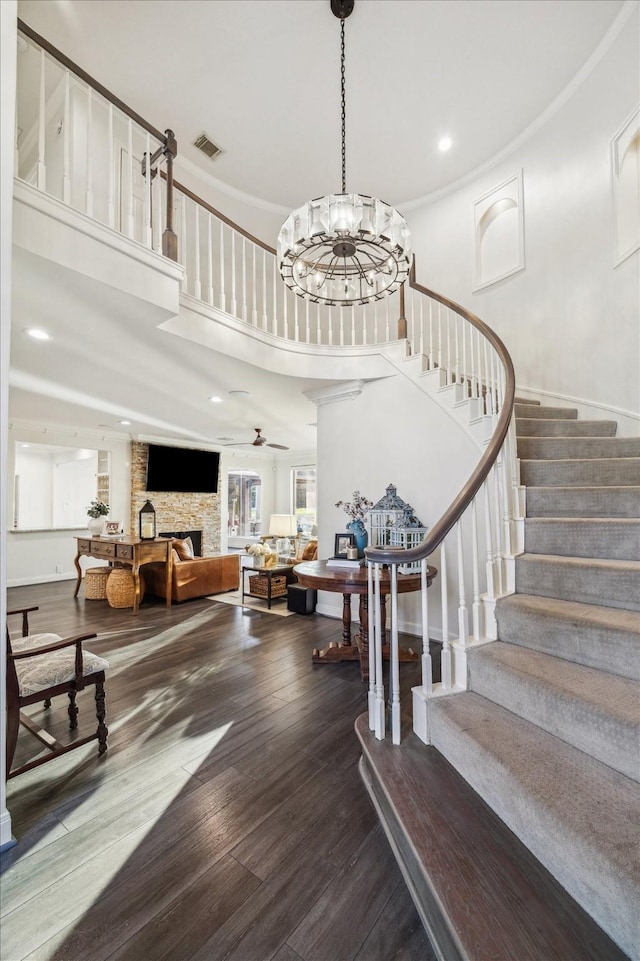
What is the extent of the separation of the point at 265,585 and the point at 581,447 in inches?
153

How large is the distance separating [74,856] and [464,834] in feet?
4.83

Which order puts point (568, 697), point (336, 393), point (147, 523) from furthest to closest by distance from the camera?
point (147, 523)
point (336, 393)
point (568, 697)

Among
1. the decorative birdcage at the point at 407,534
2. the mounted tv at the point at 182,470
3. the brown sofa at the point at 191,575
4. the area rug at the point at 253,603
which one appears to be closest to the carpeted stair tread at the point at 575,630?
the decorative birdcage at the point at 407,534

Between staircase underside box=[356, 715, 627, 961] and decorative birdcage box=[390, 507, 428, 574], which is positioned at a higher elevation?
decorative birdcage box=[390, 507, 428, 574]

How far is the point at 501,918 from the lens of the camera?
1.09 m

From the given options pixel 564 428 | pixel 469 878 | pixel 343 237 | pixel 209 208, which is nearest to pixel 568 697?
pixel 469 878

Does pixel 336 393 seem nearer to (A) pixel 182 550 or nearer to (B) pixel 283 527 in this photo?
(B) pixel 283 527

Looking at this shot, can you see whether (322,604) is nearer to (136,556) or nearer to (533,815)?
(136,556)

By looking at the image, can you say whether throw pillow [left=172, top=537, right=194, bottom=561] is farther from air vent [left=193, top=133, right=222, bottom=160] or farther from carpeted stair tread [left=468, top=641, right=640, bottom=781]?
air vent [left=193, top=133, right=222, bottom=160]

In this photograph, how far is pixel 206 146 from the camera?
4453mm

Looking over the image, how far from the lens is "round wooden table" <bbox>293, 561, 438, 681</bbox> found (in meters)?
2.89

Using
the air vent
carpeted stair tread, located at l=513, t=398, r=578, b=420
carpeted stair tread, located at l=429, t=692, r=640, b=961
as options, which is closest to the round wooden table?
carpeted stair tread, located at l=429, t=692, r=640, b=961

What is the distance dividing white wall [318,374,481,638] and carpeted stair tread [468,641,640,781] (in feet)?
6.40

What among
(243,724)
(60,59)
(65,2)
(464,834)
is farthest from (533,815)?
(65,2)
